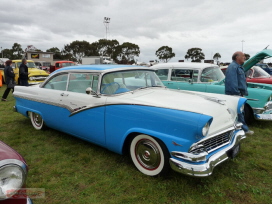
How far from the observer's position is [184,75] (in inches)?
242

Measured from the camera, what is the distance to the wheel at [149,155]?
2.54m

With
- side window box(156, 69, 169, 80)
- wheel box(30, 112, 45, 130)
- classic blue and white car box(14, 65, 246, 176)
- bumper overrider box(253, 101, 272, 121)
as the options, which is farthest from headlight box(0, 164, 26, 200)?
side window box(156, 69, 169, 80)

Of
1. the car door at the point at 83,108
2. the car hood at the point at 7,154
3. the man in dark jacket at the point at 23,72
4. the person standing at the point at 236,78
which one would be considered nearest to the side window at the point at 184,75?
the person standing at the point at 236,78

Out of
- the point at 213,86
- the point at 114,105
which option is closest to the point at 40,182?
the point at 114,105

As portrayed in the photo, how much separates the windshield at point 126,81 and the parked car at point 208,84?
240 centimetres

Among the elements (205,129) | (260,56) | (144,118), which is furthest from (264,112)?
(144,118)

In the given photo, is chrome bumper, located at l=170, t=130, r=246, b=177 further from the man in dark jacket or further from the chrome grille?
the man in dark jacket

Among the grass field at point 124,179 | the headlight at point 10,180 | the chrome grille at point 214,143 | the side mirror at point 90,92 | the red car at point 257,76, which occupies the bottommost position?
the grass field at point 124,179

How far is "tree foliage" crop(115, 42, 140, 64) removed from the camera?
2393 inches

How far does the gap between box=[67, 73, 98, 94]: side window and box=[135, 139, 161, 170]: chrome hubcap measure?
116 cm

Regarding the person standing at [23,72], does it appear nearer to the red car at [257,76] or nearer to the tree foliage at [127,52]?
the red car at [257,76]

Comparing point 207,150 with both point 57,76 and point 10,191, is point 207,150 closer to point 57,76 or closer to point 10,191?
point 10,191

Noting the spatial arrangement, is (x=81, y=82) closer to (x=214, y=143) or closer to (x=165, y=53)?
(x=214, y=143)

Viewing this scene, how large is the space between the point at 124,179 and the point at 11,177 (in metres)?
1.63
